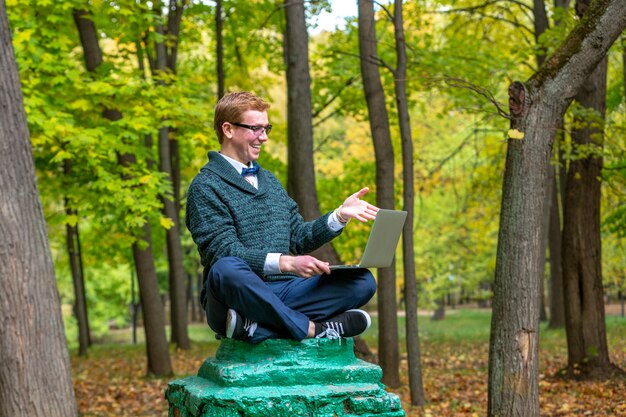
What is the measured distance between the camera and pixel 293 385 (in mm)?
4246

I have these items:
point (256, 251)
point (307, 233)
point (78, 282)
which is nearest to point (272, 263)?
point (256, 251)

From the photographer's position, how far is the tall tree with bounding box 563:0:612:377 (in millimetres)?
10680

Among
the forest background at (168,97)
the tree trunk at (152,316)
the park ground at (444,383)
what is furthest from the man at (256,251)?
the tree trunk at (152,316)

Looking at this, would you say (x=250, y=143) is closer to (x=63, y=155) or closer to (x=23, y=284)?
(x=23, y=284)

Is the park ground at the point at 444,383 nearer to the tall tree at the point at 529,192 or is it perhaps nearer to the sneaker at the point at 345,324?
the tall tree at the point at 529,192

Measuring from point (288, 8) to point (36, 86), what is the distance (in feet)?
12.3

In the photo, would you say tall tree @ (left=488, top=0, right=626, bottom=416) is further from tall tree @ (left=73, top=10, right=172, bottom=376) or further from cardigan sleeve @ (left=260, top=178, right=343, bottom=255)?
tall tree @ (left=73, top=10, right=172, bottom=376)

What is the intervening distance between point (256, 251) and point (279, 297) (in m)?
0.34

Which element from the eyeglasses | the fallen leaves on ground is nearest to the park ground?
the fallen leaves on ground

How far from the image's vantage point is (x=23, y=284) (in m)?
6.91

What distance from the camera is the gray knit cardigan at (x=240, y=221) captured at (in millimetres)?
4273

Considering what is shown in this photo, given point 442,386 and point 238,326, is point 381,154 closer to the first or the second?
point 442,386

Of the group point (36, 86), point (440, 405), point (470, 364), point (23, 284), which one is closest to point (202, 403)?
point (23, 284)

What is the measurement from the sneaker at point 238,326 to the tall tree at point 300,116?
620 centimetres
